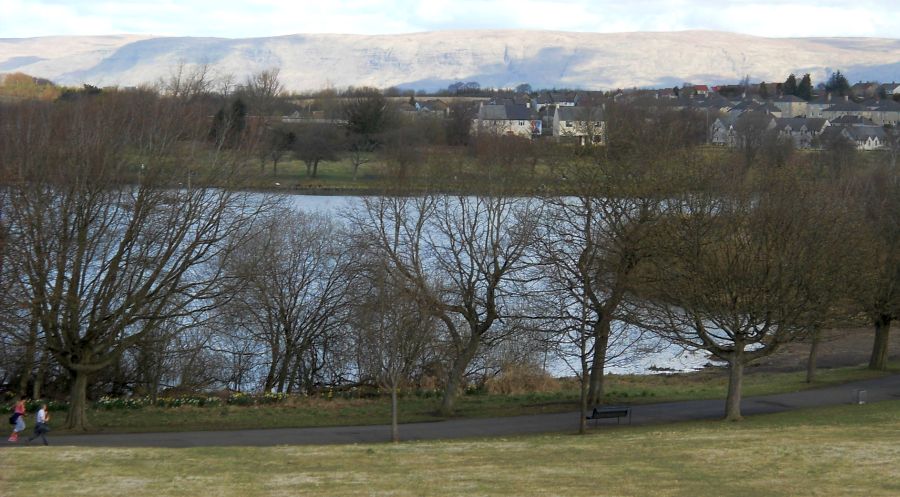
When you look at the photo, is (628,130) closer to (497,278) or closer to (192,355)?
(497,278)

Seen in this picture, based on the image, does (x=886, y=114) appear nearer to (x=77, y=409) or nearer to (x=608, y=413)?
(x=608, y=413)

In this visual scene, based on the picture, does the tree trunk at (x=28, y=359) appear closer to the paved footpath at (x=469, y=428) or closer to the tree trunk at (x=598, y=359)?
the paved footpath at (x=469, y=428)

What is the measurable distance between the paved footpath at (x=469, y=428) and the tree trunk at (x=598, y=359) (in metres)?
1.29

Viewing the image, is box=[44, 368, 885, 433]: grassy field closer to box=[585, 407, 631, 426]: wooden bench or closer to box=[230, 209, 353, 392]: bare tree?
box=[585, 407, 631, 426]: wooden bench

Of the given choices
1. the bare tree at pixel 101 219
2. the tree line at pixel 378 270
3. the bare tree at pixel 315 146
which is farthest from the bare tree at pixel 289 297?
the bare tree at pixel 315 146

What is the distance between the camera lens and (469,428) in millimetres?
27188

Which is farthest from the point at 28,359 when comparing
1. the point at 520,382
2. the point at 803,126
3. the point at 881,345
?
the point at 803,126

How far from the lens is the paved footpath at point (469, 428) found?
24.9 m

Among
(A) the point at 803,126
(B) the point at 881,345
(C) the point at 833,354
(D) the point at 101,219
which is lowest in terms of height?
(C) the point at 833,354

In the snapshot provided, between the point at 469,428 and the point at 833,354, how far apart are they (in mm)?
24929

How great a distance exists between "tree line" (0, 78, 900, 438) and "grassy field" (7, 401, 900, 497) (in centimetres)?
478

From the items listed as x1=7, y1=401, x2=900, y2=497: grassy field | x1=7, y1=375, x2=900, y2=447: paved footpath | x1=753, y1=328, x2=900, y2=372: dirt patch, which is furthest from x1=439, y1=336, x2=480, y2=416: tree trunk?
x1=753, y1=328, x2=900, y2=372: dirt patch

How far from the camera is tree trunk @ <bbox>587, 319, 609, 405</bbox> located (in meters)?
28.5

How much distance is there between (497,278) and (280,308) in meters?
9.84
